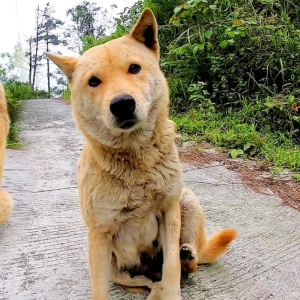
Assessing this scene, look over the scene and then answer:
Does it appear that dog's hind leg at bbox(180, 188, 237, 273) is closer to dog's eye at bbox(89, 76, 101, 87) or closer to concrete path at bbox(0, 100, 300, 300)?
concrete path at bbox(0, 100, 300, 300)

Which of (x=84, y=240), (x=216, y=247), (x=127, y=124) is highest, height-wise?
(x=127, y=124)

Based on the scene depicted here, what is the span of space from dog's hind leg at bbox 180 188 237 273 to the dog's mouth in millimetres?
752

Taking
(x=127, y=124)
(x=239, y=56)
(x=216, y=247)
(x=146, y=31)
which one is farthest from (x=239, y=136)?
(x=127, y=124)

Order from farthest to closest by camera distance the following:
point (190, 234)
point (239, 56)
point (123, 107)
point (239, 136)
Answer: point (239, 56) < point (239, 136) < point (190, 234) < point (123, 107)

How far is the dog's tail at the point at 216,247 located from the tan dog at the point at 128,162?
32 cm

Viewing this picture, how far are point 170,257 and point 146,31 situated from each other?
1301 mm


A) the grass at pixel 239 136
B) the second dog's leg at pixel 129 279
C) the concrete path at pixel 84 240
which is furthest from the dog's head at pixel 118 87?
the grass at pixel 239 136

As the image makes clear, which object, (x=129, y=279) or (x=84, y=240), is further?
(x=84, y=240)

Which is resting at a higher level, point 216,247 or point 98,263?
point 98,263

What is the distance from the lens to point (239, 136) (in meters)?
5.59

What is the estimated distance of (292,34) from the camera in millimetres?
6688

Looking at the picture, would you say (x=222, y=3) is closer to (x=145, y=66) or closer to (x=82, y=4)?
(x=145, y=66)

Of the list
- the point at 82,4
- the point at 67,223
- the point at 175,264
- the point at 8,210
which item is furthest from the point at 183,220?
the point at 82,4

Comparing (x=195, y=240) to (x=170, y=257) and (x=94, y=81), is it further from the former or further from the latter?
(x=94, y=81)
